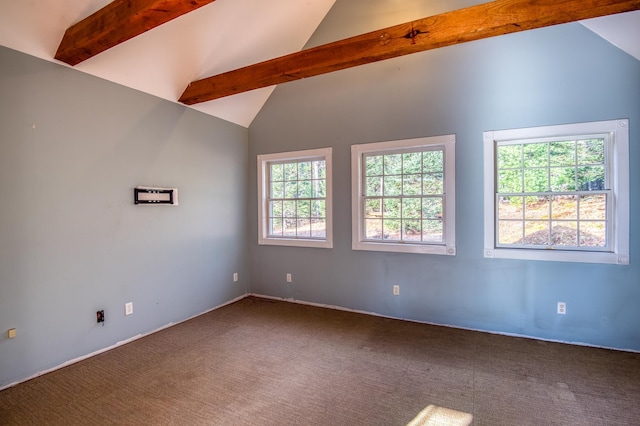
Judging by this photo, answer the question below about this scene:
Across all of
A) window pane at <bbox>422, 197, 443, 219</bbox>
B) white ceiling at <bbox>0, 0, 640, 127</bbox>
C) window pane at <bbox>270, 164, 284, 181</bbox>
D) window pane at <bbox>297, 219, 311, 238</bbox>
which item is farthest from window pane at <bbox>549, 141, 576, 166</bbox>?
window pane at <bbox>270, 164, 284, 181</bbox>

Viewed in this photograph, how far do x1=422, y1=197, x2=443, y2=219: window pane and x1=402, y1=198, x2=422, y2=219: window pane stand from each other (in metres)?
0.06

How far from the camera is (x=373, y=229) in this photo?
391 centimetres

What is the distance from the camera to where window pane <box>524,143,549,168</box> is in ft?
10.2

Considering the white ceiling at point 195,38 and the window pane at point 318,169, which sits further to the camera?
the window pane at point 318,169

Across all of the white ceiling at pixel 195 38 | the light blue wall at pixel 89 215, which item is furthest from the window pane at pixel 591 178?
the light blue wall at pixel 89 215

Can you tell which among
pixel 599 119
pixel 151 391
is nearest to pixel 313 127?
pixel 599 119

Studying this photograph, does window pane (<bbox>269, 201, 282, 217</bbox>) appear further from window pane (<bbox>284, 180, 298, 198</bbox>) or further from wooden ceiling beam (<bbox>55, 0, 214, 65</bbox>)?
wooden ceiling beam (<bbox>55, 0, 214, 65</bbox>)

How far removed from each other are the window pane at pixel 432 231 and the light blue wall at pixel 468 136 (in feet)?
0.70

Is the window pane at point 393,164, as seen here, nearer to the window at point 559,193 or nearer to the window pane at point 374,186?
the window pane at point 374,186

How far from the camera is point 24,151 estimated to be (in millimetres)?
2363

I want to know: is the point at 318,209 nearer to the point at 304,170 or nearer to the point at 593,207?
the point at 304,170

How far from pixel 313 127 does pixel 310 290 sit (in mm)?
2251

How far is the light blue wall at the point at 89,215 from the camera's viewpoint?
2330mm

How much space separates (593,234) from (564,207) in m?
0.36
